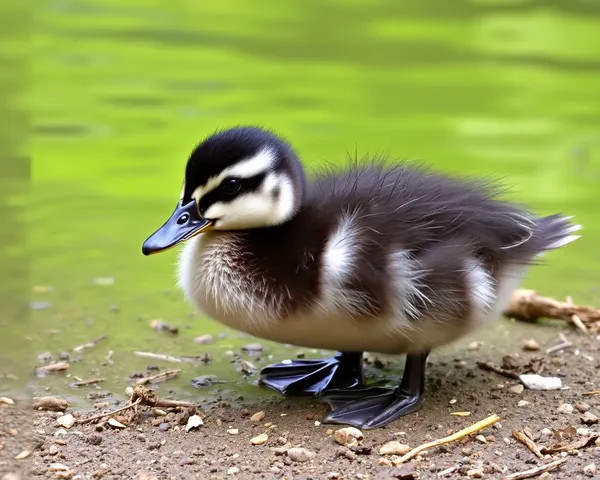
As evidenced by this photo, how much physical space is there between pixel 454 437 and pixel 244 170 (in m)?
1.04

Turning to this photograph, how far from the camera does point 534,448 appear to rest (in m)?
3.17

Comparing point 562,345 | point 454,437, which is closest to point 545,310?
point 562,345

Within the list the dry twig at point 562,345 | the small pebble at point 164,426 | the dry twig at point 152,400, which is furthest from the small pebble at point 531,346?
the small pebble at point 164,426

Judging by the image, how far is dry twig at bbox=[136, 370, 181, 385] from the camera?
379 cm

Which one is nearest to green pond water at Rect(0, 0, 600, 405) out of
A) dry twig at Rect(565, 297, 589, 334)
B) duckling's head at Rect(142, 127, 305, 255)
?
dry twig at Rect(565, 297, 589, 334)

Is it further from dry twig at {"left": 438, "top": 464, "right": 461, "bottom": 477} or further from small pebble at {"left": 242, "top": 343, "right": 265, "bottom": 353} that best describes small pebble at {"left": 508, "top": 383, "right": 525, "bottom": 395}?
small pebble at {"left": 242, "top": 343, "right": 265, "bottom": 353}

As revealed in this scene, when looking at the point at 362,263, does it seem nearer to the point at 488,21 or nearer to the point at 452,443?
the point at 452,443

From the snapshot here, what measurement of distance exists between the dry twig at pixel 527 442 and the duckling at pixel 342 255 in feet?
1.18

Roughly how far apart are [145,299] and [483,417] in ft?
5.73

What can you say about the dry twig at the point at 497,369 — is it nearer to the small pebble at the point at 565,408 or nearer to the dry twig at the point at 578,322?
the small pebble at the point at 565,408

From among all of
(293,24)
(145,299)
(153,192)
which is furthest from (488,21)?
(145,299)

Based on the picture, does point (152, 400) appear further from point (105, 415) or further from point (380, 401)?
point (380, 401)

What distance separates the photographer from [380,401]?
3479 mm

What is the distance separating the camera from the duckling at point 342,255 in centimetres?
326
